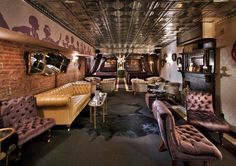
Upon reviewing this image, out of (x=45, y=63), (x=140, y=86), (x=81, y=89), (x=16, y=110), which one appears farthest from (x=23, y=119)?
(x=140, y=86)

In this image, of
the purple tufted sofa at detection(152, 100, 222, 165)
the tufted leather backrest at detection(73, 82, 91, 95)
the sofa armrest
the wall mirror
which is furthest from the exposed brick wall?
the purple tufted sofa at detection(152, 100, 222, 165)

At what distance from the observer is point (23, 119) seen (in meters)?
3.15

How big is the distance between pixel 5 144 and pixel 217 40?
5.06 meters

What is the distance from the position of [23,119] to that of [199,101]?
3.86 metres

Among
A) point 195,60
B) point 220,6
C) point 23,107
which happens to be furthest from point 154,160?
point 195,60

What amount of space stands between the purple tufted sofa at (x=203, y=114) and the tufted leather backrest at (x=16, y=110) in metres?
3.29

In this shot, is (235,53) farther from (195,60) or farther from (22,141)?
(22,141)

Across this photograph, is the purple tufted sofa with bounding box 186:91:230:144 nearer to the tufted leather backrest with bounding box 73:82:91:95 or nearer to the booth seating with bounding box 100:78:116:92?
the tufted leather backrest with bounding box 73:82:91:95

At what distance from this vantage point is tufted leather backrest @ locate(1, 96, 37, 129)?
2757 millimetres

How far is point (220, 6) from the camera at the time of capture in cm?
320

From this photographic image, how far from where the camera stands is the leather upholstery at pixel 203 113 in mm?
3093

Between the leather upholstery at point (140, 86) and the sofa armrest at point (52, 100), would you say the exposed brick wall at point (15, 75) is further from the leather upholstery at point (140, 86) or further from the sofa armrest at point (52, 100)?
the leather upholstery at point (140, 86)

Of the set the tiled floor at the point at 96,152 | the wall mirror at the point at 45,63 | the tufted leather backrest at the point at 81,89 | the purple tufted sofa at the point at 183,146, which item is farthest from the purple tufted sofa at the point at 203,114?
the wall mirror at the point at 45,63

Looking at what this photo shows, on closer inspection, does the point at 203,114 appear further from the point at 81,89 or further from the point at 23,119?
the point at 81,89
